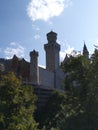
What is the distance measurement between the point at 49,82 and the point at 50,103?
109ft

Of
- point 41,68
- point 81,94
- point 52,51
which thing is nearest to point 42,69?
point 41,68

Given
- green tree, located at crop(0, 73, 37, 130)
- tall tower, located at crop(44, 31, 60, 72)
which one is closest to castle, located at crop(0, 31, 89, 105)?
tall tower, located at crop(44, 31, 60, 72)

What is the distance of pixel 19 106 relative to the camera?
4019 centimetres

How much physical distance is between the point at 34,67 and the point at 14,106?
210 ft

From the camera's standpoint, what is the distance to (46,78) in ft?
367

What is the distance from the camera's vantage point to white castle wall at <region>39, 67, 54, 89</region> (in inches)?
4294

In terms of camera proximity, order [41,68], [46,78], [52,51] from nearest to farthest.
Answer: [41,68], [46,78], [52,51]

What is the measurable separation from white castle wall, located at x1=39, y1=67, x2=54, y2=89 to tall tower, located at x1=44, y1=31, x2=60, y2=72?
125 inches

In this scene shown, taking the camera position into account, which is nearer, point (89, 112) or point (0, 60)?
point (89, 112)

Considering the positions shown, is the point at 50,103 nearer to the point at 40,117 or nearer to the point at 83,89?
the point at 40,117

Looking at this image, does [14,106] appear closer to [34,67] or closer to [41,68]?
[34,67]

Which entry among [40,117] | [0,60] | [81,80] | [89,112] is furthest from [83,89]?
[0,60]

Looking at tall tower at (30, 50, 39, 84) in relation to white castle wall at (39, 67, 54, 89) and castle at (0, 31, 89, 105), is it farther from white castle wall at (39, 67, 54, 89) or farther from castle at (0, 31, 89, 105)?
white castle wall at (39, 67, 54, 89)

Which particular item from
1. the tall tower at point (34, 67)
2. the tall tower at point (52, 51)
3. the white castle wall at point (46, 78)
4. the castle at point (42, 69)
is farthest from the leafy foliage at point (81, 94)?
the tall tower at point (52, 51)
